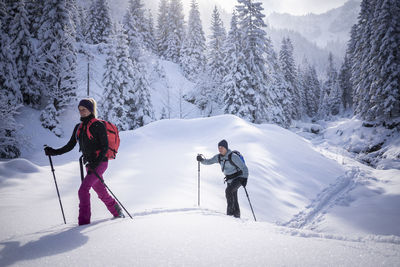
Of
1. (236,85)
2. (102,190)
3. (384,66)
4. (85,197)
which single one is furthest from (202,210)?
(384,66)

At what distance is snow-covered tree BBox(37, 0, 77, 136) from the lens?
2188 cm

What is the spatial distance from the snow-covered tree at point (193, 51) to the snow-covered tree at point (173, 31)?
3907mm

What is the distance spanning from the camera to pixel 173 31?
5153 cm

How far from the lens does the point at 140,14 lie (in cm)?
4681

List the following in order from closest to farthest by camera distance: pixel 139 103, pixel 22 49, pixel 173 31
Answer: pixel 22 49
pixel 139 103
pixel 173 31

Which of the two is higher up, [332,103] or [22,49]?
[22,49]

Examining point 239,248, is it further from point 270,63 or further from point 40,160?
point 270,63

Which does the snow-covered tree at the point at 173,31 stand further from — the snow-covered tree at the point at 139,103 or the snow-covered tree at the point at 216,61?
the snow-covered tree at the point at 139,103

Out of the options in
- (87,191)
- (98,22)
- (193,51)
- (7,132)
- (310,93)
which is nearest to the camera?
(87,191)

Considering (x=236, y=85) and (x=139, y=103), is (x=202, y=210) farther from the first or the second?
(x=139, y=103)

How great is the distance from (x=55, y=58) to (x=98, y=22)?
86.9 ft

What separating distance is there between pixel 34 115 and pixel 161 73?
21.2m

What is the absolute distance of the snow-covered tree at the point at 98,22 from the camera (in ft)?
139

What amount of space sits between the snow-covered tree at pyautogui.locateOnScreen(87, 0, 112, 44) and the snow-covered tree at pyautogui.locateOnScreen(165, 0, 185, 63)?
13838mm
